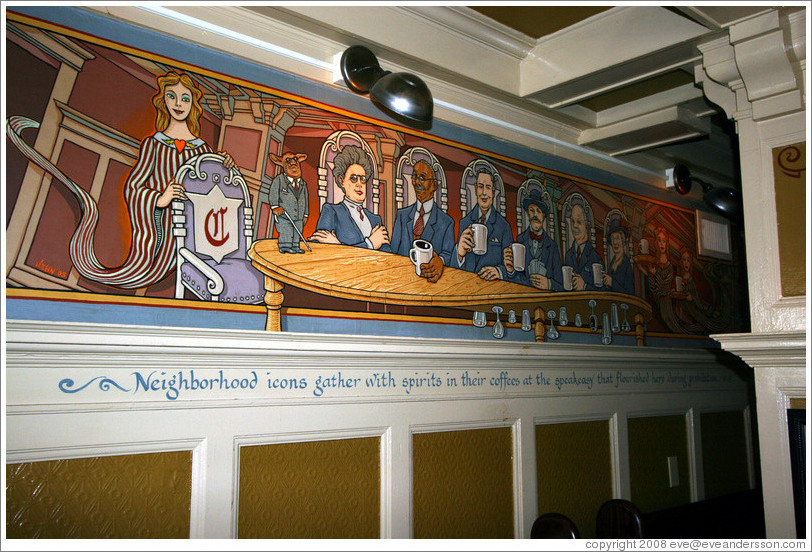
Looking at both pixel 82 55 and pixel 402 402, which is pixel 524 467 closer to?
pixel 402 402

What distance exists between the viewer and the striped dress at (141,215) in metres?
2.57

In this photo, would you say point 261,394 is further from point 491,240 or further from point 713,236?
point 713,236

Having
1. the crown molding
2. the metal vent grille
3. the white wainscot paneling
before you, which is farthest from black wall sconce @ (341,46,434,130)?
the metal vent grille

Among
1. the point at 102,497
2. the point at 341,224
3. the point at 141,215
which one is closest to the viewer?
the point at 102,497

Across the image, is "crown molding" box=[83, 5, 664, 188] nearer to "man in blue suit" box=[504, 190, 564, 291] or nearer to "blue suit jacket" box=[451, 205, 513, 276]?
"man in blue suit" box=[504, 190, 564, 291]

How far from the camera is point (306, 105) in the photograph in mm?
3330

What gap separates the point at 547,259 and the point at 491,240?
1.71 ft

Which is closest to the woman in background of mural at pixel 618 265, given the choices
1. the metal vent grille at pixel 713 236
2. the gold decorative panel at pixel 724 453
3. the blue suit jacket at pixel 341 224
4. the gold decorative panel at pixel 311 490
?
the metal vent grille at pixel 713 236

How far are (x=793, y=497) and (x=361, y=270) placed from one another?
90.3 inches

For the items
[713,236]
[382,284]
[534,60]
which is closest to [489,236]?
[382,284]

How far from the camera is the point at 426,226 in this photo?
12.3 ft

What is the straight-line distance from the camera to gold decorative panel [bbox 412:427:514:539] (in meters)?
3.47

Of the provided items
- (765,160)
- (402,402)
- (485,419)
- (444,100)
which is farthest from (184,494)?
(765,160)

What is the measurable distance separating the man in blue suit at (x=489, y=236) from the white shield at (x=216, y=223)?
1.34 meters
